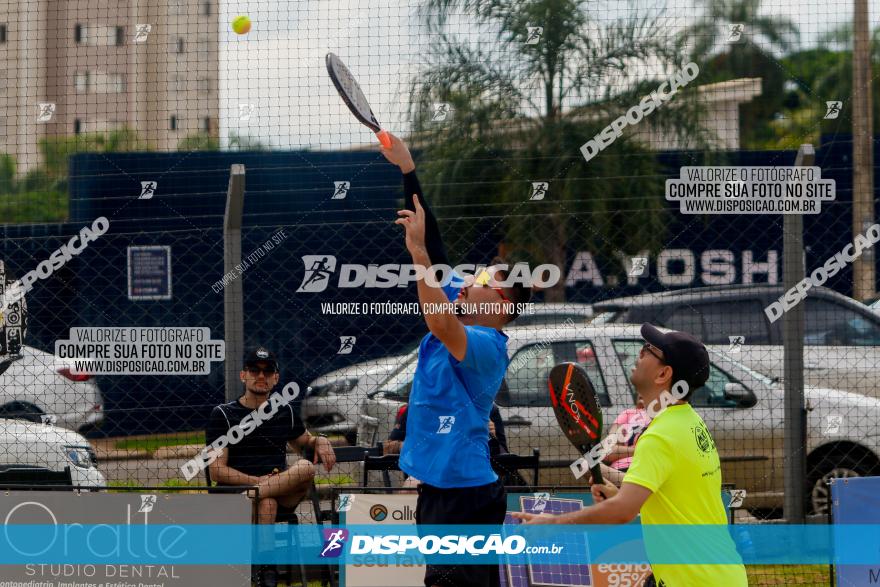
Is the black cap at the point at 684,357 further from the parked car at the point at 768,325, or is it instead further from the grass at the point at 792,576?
the parked car at the point at 768,325

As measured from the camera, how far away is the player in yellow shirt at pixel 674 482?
374cm

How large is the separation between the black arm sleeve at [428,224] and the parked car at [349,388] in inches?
138

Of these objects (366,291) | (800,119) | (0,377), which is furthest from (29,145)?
(800,119)

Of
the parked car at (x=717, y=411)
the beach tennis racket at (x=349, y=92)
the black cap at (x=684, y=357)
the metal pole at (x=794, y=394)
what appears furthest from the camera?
the parked car at (x=717, y=411)

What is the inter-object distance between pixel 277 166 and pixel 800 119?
7.32 meters

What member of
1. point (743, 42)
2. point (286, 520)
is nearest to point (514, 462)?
point (286, 520)

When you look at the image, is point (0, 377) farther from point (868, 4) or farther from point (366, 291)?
point (868, 4)

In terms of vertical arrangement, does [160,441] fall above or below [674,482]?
below

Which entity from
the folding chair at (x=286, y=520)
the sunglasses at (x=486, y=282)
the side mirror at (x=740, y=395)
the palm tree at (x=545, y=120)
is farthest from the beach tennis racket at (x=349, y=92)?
the side mirror at (x=740, y=395)

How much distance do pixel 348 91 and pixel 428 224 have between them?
2.65 ft

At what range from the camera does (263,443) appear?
6.82 metres

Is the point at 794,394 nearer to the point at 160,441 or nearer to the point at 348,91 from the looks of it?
the point at 348,91

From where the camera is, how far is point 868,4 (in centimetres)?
757

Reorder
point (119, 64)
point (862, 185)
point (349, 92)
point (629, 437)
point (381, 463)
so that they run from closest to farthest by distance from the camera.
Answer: point (349, 92) < point (381, 463) < point (629, 437) < point (862, 185) < point (119, 64)
